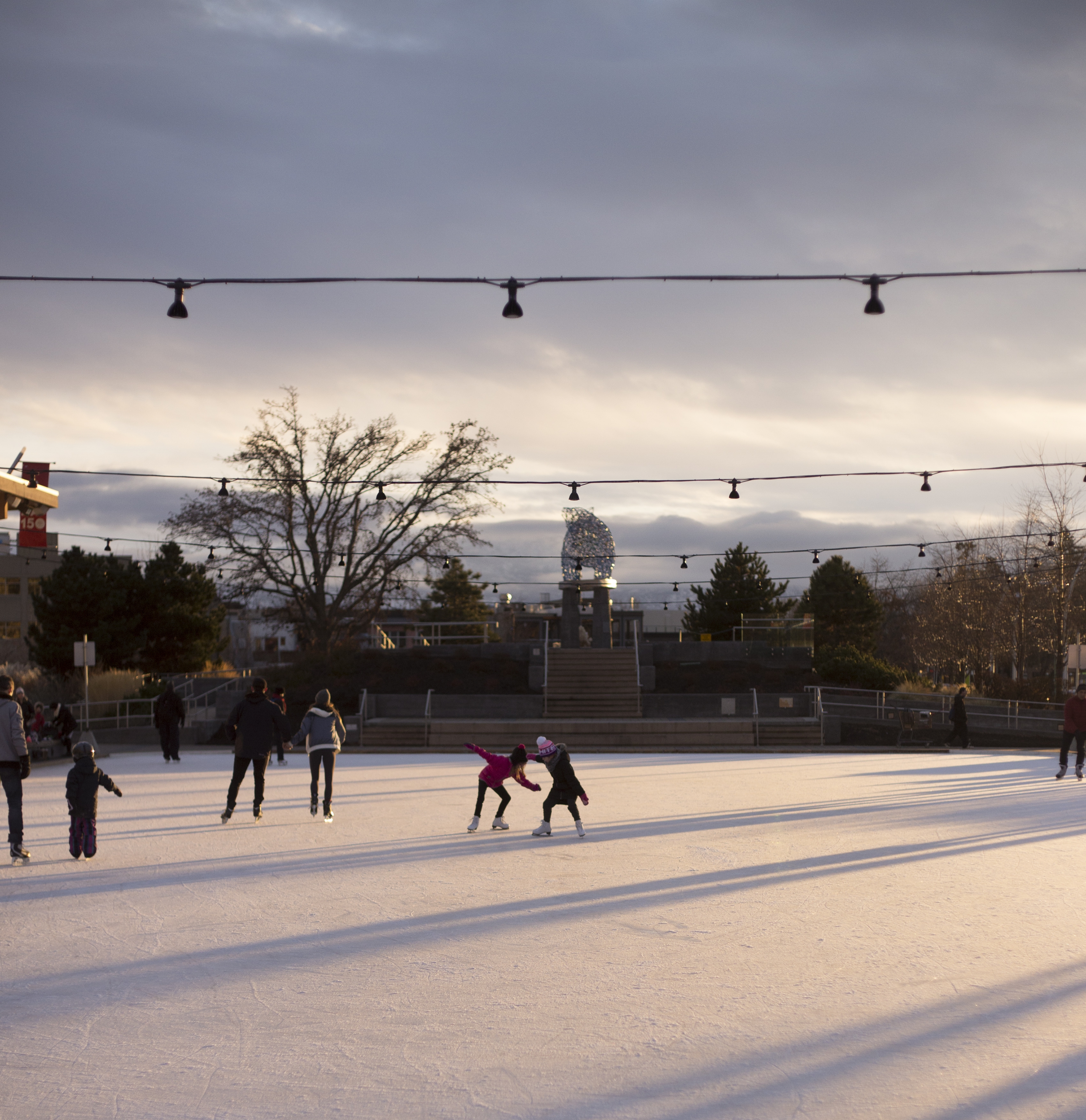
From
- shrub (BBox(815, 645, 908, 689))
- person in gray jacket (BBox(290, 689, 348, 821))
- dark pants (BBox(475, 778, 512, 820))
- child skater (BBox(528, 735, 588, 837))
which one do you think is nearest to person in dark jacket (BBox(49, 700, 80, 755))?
person in gray jacket (BBox(290, 689, 348, 821))

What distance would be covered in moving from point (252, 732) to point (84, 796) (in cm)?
222

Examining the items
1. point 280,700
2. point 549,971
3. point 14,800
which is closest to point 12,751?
point 14,800

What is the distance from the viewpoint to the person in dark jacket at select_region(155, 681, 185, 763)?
1983 cm

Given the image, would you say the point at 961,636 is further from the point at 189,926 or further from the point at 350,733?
the point at 189,926

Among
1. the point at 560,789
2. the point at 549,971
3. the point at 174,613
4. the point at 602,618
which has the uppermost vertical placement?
the point at 174,613

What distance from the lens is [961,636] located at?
141 feet

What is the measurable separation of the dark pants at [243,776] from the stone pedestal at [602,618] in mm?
25680

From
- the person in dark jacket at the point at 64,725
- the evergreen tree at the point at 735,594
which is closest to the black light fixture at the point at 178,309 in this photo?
the person in dark jacket at the point at 64,725

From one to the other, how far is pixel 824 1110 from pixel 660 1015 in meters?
1.25

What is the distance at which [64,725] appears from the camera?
1944 centimetres

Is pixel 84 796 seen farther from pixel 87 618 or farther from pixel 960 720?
pixel 87 618

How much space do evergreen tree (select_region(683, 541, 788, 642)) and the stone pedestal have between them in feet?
48.4

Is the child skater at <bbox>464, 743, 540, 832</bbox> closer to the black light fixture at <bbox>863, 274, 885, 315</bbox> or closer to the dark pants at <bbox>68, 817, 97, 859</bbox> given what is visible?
the dark pants at <bbox>68, 817, 97, 859</bbox>

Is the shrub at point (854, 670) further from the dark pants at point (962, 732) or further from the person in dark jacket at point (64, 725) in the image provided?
the person in dark jacket at point (64, 725)
